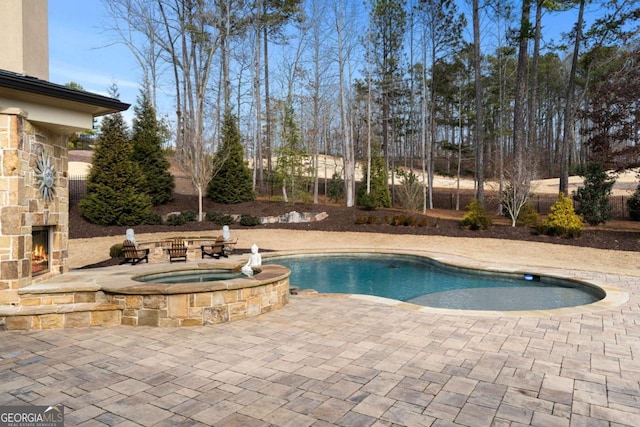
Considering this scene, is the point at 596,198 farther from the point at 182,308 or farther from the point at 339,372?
the point at 182,308

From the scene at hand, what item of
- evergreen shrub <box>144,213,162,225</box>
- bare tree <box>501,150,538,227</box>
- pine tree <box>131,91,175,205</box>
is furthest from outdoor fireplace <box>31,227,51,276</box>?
bare tree <box>501,150,538,227</box>

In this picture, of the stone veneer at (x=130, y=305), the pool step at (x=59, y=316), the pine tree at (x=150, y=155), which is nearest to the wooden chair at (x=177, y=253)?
the stone veneer at (x=130, y=305)

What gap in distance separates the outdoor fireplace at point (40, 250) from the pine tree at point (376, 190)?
1527 centimetres

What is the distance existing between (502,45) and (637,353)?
2580 centimetres

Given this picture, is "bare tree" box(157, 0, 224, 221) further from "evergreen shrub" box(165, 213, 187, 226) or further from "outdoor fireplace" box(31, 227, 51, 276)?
"outdoor fireplace" box(31, 227, 51, 276)

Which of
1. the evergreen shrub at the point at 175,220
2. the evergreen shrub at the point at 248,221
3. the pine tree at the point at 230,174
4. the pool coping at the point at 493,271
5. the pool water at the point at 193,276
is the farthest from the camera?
the pine tree at the point at 230,174

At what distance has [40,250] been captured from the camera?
639cm

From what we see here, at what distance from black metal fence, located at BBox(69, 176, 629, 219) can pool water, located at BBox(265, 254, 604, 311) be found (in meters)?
12.1

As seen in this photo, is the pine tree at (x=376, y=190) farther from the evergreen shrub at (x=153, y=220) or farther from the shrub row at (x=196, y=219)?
the evergreen shrub at (x=153, y=220)

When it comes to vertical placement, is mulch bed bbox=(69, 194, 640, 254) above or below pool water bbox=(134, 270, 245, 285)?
above

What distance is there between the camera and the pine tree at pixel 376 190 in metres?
20.1

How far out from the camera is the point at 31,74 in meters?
6.63

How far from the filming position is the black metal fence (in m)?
19.3

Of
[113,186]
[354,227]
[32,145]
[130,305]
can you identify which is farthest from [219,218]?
[130,305]
